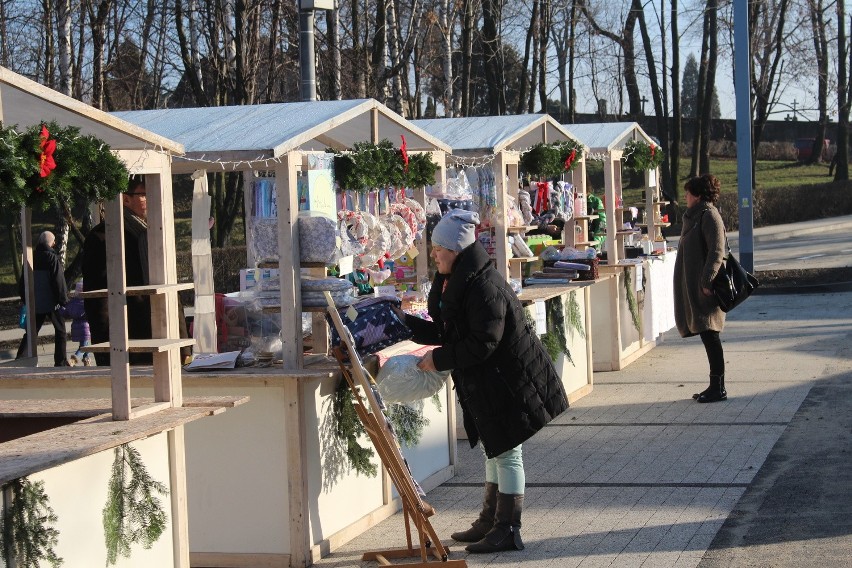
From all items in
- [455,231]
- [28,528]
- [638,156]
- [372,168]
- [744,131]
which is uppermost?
[744,131]

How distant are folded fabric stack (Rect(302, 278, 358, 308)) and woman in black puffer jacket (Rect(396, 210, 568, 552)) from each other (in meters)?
0.62

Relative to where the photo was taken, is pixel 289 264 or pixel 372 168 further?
pixel 372 168

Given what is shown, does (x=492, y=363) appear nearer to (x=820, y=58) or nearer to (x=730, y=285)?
(x=730, y=285)

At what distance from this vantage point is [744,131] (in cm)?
1938

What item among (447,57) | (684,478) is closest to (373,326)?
(684,478)

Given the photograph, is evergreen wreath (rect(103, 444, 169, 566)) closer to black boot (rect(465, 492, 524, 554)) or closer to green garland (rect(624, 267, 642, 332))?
black boot (rect(465, 492, 524, 554))

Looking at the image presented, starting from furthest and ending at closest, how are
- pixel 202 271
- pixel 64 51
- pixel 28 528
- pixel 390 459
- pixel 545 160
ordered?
pixel 64 51 → pixel 545 160 → pixel 202 271 → pixel 390 459 → pixel 28 528

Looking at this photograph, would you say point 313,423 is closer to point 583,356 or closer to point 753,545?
point 753,545

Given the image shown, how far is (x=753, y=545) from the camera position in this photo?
6242 mm

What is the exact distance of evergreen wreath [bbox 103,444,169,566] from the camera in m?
4.75

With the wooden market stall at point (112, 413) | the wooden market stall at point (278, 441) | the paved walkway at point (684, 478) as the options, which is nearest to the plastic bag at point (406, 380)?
the wooden market stall at point (278, 441)

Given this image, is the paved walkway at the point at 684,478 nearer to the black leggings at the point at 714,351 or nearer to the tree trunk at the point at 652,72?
the black leggings at the point at 714,351

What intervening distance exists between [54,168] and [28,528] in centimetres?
127

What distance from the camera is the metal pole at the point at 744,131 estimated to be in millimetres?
18562
